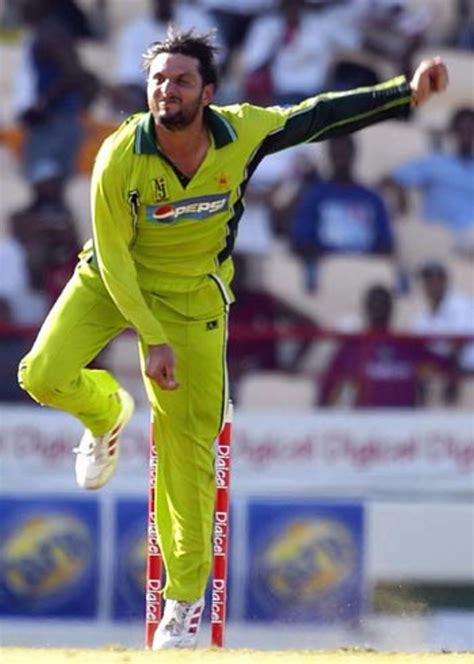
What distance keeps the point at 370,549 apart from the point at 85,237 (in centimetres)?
269

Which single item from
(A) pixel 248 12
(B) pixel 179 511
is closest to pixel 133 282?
(B) pixel 179 511

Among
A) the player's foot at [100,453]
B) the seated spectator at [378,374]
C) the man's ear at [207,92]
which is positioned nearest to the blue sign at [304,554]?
the seated spectator at [378,374]

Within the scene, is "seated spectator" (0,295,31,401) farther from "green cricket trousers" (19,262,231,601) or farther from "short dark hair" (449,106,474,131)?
"green cricket trousers" (19,262,231,601)

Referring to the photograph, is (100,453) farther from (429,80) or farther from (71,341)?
(429,80)

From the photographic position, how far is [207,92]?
666 centimetres

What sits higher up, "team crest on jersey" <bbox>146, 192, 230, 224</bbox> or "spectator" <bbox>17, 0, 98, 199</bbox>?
"spectator" <bbox>17, 0, 98, 199</bbox>

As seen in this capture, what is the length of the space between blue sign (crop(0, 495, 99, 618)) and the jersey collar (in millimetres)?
4423

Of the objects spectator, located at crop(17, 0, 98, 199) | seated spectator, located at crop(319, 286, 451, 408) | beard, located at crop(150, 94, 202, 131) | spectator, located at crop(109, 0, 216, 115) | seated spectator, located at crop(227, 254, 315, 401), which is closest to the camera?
beard, located at crop(150, 94, 202, 131)

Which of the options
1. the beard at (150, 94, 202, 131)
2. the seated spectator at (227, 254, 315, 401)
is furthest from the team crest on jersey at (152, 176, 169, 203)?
the seated spectator at (227, 254, 315, 401)

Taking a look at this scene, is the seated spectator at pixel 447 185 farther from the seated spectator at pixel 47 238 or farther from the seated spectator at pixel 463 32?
the seated spectator at pixel 47 238

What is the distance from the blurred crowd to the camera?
11.2 meters

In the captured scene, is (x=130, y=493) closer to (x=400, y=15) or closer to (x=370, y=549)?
(x=370, y=549)

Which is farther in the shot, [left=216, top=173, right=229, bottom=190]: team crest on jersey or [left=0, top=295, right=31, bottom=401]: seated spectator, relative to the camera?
[left=0, top=295, right=31, bottom=401]: seated spectator

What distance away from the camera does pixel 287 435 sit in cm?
1102
